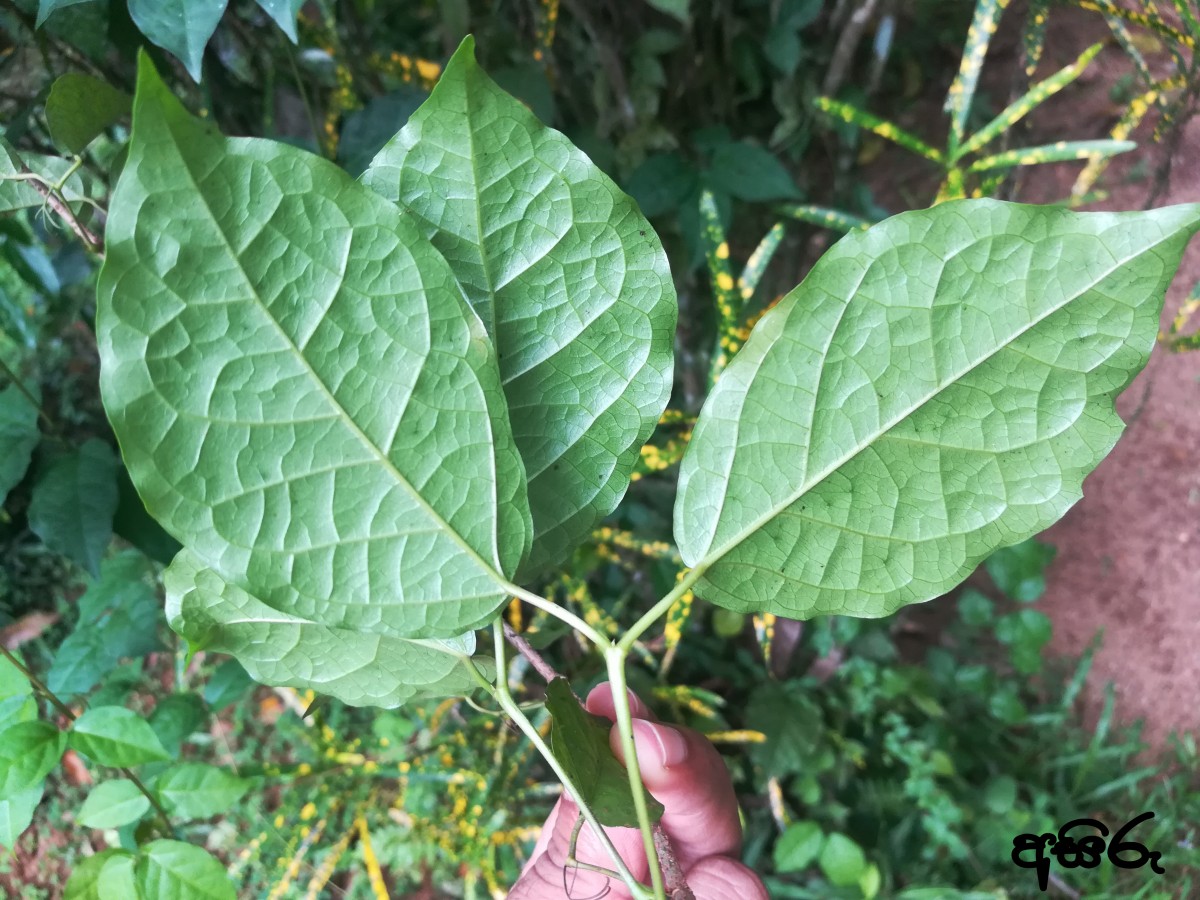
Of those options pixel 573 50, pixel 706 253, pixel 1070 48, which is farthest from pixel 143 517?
pixel 1070 48

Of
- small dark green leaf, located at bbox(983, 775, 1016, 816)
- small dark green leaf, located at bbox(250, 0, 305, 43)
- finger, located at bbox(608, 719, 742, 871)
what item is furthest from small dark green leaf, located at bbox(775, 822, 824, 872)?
small dark green leaf, located at bbox(250, 0, 305, 43)

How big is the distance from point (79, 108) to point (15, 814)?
591mm

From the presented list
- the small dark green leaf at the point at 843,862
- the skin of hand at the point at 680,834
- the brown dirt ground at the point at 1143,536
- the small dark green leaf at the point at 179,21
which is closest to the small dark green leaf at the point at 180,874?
the skin of hand at the point at 680,834

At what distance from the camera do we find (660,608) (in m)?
0.39

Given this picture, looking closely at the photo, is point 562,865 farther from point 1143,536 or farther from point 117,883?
point 1143,536

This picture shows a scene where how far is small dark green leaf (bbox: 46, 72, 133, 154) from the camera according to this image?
50 centimetres

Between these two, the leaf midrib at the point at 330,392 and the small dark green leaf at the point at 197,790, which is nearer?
the leaf midrib at the point at 330,392

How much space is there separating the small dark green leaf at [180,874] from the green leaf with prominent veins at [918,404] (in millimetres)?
592

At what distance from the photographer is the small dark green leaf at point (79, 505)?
82cm

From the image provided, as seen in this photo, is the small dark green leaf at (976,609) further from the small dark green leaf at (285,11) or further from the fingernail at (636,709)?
the small dark green leaf at (285,11)

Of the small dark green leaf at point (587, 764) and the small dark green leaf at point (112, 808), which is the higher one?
the small dark green leaf at point (587, 764)

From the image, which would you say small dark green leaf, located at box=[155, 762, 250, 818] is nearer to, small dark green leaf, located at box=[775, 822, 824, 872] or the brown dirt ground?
small dark green leaf, located at box=[775, 822, 824, 872]

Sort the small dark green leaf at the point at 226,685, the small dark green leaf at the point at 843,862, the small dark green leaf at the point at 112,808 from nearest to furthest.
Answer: the small dark green leaf at the point at 112,808 < the small dark green leaf at the point at 226,685 < the small dark green leaf at the point at 843,862

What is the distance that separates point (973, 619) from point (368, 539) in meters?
1.49
